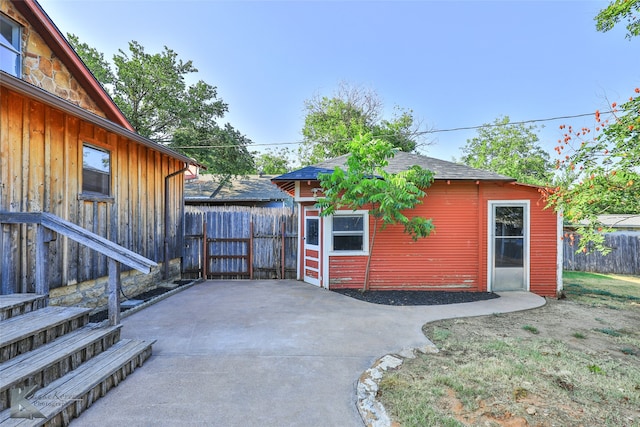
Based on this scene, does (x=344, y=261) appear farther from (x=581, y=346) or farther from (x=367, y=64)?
(x=367, y=64)

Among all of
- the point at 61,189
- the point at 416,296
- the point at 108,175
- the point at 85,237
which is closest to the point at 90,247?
the point at 85,237

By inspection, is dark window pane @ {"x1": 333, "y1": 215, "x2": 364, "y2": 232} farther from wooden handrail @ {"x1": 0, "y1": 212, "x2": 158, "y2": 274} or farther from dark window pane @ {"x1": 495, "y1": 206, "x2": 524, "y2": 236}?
wooden handrail @ {"x1": 0, "y1": 212, "x2": 158, "y2": 274}

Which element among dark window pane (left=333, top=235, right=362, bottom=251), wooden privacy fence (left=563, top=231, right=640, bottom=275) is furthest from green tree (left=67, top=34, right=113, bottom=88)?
wooden privacy fence (left=563, top=231, right=640, bottom=275)

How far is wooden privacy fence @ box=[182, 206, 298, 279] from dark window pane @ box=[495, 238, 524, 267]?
199 inches

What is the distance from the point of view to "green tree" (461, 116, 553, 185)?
24.3 m

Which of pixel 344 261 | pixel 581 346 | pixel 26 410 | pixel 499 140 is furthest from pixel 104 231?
pixel 499 140

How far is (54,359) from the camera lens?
2.37 m

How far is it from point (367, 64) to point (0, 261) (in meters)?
15.9

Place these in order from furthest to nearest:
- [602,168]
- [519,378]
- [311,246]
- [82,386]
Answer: [311,246] → [602,168] → [519,378] → [82,386]

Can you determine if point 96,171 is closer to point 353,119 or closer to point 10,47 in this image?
point 10,47

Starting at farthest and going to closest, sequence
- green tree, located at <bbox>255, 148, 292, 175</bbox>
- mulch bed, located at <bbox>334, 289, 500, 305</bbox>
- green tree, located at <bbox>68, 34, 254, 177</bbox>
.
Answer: green tree, located at <bbox>255, 148, 292, 175</bbox>
green tree, located at <bbox>68, 34, 254, 177</bbox>
mulch bed, located at <bbox>334, 289, 500, 305</bbox>

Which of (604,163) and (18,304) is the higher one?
(604,163)

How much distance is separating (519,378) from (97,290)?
614cm

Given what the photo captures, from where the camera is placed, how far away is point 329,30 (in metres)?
12.1
